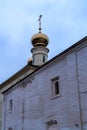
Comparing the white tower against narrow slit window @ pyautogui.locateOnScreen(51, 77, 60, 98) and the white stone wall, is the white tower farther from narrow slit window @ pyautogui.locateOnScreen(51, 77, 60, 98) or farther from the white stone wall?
narrow slit window @ pyautogui.locateOnScreen(51, 77, 60, 98)

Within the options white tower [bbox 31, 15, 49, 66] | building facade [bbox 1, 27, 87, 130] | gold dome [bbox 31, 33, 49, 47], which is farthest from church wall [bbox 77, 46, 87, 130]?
gold dome [bbox 31, 33, 49, 47]

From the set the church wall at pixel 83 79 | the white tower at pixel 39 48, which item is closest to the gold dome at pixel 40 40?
the white tower at pixel 39 48

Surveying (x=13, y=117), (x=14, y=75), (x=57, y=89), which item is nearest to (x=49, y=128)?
(x=57, y=89)

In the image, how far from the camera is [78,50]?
13.0 m

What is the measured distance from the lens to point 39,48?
3158cm

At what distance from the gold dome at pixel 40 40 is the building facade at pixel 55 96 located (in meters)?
12.5

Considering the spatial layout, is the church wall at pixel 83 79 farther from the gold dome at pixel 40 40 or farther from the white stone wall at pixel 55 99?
the gold dome at pixel 40 40

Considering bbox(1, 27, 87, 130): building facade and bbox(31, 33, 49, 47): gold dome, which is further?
bbox(31, 33, 49, 47): gold dome

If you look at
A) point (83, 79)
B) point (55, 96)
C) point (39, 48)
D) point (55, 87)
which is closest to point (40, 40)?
point (39, 48)

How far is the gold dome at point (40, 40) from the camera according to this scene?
31.9 metres

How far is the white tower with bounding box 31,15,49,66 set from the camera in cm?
3164

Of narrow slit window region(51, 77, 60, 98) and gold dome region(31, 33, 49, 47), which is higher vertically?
gold dome region(31, 33, 49, 47)

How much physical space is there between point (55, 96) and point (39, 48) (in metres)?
17.7

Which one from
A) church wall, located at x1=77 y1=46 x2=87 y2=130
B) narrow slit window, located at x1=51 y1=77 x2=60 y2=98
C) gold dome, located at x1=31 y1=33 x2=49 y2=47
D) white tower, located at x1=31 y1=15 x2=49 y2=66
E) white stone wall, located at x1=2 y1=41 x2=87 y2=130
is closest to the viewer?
church wall, located at x1=77 y1=46 x2=87 y2=130
